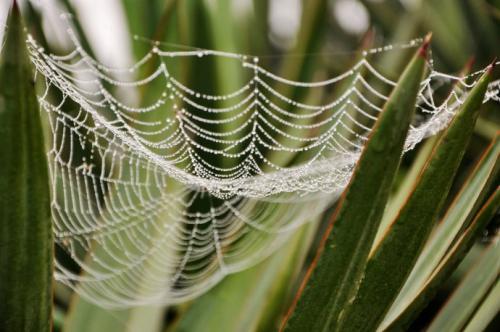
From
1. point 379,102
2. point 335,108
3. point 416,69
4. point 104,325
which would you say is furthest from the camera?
point 379,102

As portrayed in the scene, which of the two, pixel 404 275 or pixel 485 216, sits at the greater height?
pixel 485 216

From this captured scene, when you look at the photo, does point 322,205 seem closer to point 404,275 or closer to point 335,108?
point 335,108

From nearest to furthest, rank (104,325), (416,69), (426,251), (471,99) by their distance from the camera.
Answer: (416,69), (471,99), (426,251), (104,325)

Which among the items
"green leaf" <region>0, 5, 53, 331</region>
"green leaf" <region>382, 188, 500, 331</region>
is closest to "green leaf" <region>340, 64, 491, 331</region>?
"green leaf" <region>382, 188, 500, 331</region>

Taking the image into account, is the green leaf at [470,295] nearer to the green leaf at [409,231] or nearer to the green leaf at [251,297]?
the green leaf at [251,297]

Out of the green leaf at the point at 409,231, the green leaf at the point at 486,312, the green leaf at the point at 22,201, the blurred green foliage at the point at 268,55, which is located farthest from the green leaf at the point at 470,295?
the green leaf at the point at 22,201

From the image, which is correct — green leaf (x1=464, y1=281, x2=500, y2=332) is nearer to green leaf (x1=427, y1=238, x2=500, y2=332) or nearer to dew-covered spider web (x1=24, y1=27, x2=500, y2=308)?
green leaf (x1=427, y1=238, x2=500, y2=332)

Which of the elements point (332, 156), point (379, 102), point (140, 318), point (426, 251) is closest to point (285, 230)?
point (332, 156)
